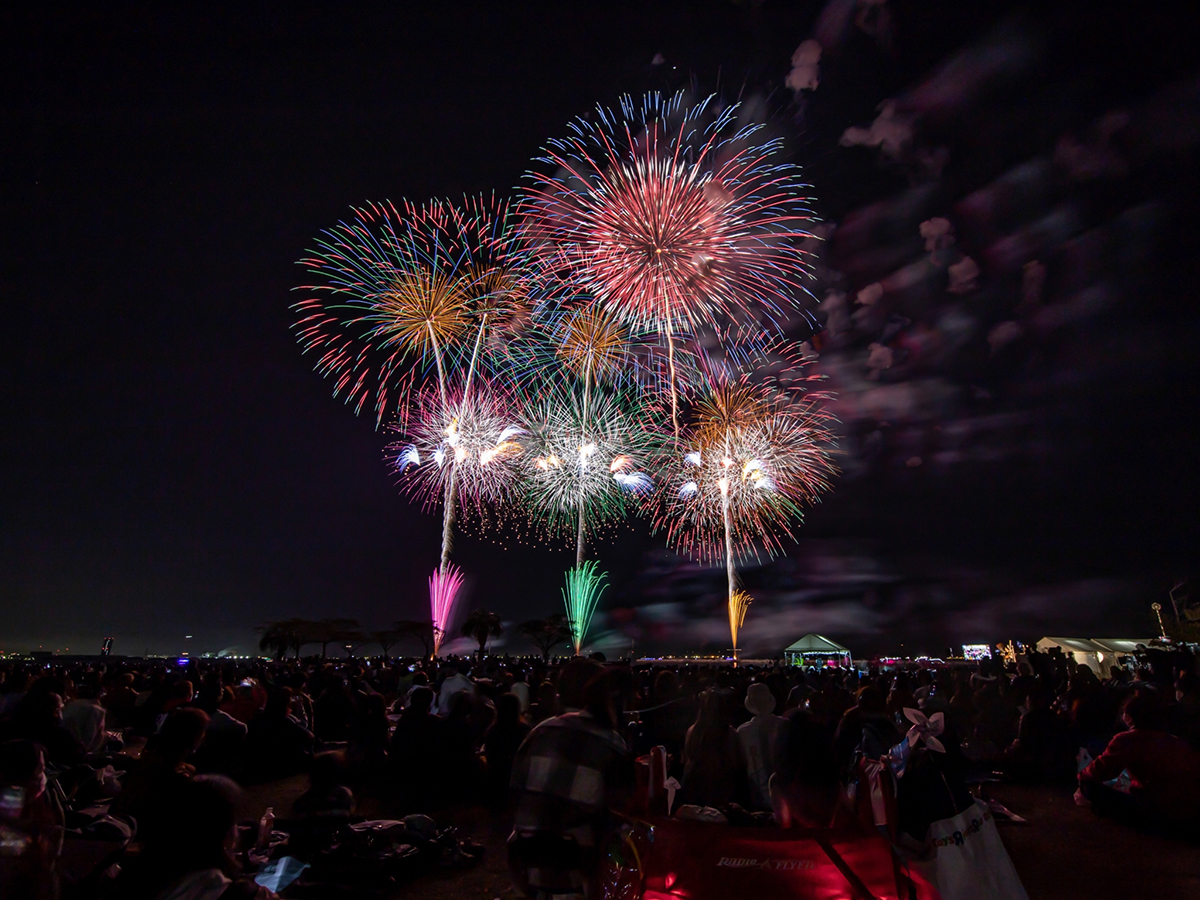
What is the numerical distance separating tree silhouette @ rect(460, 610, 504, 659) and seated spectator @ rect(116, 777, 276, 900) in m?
65.8

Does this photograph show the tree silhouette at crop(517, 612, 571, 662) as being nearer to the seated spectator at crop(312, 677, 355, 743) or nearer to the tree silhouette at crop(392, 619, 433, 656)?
the tree silhouette at crop(392, 619, 433, 656)

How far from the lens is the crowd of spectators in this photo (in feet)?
11.0

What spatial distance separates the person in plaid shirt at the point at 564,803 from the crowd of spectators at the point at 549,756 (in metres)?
0.01

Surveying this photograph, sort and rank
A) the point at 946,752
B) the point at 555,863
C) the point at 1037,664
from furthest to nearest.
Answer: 1. the point at 1037,664
2. the point at 946,752
3. the point at 555,863

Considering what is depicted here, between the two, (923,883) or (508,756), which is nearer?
(923,883)

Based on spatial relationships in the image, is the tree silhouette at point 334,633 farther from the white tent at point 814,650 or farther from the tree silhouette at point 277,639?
the white tent at point 814,650

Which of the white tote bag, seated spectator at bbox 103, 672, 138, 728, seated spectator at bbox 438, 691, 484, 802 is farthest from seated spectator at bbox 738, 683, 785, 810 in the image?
seated spectator at bbox 103, 672, 138, 728

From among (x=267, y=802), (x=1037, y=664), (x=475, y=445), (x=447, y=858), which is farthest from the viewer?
(x=475, y=445)

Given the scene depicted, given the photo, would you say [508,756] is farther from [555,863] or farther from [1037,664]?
[1037,664]

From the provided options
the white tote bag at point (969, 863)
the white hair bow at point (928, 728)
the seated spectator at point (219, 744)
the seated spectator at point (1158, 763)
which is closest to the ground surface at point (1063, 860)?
the seated spectator at point (1158, 763)

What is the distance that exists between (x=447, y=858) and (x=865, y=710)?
4.75 meters

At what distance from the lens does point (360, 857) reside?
20.0 ft

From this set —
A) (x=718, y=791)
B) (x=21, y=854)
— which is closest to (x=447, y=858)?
(x=718, y=791)

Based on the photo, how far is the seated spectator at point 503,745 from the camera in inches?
385
